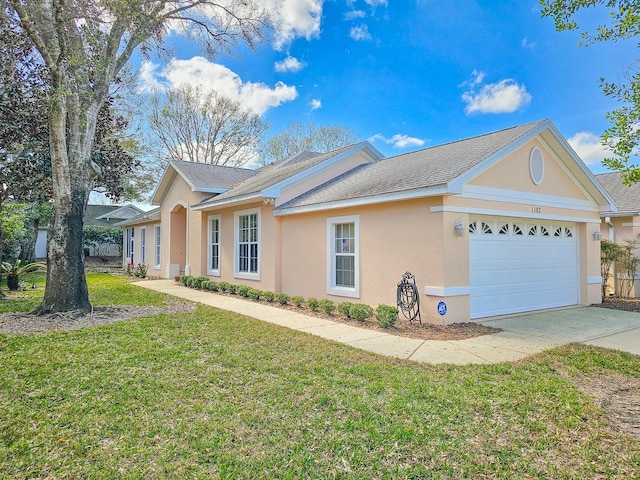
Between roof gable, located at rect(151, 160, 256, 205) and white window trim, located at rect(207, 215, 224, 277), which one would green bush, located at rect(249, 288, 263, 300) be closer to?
white window trim, located at rect(207, 215, 224, 277)

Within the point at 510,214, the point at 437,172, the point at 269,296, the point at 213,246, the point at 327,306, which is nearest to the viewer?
the point at 437,172

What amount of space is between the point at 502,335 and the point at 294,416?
5.16m

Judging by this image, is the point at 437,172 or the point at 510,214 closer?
the point at 437,172

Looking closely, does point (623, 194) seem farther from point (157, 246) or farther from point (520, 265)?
point (157, 246)

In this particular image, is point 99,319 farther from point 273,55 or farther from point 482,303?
point 273,55

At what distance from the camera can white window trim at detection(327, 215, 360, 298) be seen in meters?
10.0

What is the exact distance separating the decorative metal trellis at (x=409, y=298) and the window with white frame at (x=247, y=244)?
6.07m

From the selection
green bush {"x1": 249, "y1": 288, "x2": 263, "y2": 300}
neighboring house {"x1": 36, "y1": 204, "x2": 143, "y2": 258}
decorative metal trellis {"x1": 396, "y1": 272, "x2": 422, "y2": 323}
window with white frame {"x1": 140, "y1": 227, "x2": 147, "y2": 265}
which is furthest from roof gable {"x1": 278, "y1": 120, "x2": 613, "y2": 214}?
neighboring house {"x1": 36, "y1": 204, "x2": 143, "y2": 258}

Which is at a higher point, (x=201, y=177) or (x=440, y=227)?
(x=201, y=177)

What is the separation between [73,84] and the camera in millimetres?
8750

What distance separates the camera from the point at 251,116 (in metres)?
33.3

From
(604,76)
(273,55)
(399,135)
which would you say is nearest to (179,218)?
(273,55)

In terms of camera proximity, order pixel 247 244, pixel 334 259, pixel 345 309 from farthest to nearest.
→ pixel 247 244 < pixel 334 259 < pixel 345 309

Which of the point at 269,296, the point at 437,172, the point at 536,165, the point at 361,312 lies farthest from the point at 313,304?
the point at 536,165
